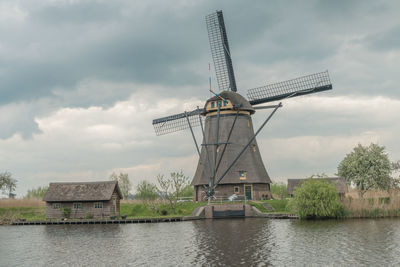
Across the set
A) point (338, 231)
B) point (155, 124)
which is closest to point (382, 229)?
point (338, 231)

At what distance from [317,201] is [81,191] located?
25.1 m

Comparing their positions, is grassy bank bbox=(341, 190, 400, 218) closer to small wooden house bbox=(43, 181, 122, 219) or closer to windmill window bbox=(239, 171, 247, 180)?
windmill window bbox=(239, 171, 247, 180)

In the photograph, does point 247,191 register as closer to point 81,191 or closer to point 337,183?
point 337,183

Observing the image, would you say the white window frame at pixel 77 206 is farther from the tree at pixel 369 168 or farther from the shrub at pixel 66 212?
the tree at pixel 369 168

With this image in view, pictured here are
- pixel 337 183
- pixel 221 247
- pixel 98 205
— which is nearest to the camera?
pixel 221 247

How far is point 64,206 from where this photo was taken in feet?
149

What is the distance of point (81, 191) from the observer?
45312 mm

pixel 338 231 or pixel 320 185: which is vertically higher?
pixel 320 185

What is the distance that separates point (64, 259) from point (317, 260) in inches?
466

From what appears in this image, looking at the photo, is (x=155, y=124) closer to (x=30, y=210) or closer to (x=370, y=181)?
(x=30, y=210)

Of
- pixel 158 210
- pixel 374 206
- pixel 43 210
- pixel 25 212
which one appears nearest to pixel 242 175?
pixel 158 210

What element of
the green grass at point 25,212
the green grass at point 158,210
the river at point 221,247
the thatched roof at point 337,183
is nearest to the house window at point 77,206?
the green grass at point 25,212

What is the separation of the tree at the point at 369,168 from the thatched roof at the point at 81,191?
96.8 feet

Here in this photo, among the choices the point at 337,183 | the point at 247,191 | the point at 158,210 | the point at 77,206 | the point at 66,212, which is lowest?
the point at 158,210
